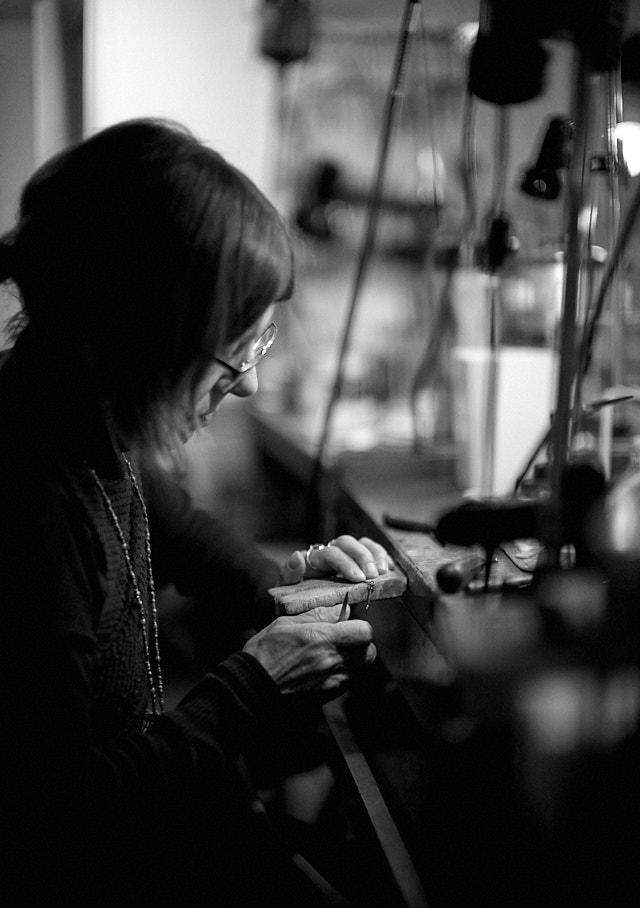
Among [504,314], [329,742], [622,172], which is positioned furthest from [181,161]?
[504,314]

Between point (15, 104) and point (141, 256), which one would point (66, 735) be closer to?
point (141, 256)

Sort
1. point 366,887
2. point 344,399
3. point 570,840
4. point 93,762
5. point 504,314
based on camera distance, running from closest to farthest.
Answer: point 570,840 → point 93,762 → point 366,887 → point 504,314 → point 344,399

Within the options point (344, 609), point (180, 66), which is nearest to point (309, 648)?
point (344, 609)

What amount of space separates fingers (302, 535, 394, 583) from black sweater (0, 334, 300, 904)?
0.16 meters

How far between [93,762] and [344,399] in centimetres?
189

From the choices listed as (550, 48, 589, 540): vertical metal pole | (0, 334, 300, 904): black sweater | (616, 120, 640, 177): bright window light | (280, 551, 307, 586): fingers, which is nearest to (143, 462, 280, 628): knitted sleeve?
(280, 551, 307, 586): fingers

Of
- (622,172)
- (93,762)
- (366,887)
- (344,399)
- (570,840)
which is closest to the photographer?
(570,840)

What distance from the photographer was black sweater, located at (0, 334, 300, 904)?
75 cm

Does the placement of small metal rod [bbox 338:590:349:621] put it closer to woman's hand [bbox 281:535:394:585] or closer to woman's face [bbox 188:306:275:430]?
woman's hand [bbox 281:535:394:585]

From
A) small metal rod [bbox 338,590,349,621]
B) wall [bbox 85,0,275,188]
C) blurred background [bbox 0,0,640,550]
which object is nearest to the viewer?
small metal rod [bbox 338,590,349,621]

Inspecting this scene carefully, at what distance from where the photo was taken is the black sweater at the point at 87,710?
29.4 inches

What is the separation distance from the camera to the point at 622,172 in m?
1.13

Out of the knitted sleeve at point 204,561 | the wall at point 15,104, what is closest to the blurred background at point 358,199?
the wall at point 15,104

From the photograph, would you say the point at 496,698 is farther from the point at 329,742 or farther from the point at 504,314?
the point at 504,314
